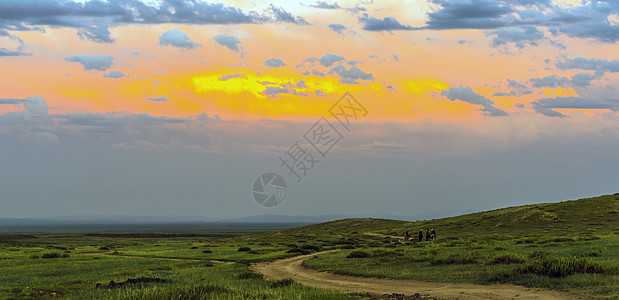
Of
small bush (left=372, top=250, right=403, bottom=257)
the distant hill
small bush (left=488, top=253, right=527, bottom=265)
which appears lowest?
small bush (left=372, top=250, right=403, bottom=257)

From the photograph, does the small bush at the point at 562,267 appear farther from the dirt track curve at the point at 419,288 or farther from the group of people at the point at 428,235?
the group of people at the point at 428,235

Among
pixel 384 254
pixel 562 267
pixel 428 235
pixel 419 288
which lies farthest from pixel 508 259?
pixel 428 235

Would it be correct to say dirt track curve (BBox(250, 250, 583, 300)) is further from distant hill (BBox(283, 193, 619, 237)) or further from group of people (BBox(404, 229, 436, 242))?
distant hill (BBox(283, 193, 619, 237))

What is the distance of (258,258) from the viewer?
43.0 meters

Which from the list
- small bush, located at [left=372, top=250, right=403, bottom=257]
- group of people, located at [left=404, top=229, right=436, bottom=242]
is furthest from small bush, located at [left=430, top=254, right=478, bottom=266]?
group of people, located at [left=404, top=229, right=436, bottom=242]

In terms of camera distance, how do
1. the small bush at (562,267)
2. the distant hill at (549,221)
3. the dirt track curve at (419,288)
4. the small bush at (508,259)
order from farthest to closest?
the distant hill at (549,221)
the small bush at (508,259)
the small bush at (562,267)
the dirt track curve at (419,288)

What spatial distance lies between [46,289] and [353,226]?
92440 millimetres

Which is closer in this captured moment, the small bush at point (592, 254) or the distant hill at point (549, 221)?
the small bush at point (592, 254)

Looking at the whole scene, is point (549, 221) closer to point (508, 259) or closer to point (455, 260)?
point (455, 260)

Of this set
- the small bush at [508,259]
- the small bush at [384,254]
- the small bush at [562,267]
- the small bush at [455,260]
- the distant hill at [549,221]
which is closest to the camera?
the small bush at [562,267]

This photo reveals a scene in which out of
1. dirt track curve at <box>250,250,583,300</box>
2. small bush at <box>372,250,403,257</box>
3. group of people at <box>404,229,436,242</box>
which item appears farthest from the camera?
group of people at <box>404,229,436,242</box>

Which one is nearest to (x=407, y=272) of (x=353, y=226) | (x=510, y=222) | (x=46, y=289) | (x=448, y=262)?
(x=448, y=262)

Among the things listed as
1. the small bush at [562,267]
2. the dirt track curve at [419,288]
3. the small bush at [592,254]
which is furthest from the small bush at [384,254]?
the small bush at [562,267]

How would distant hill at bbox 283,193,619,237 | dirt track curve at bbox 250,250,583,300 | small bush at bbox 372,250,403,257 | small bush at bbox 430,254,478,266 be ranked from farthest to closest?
distant hill at bbox 283,193,619,237
small bush at bbox 372,250,403,257
small bush at bbox 430,254,478,266
dirt track curve at bbox 250,250,583,300
